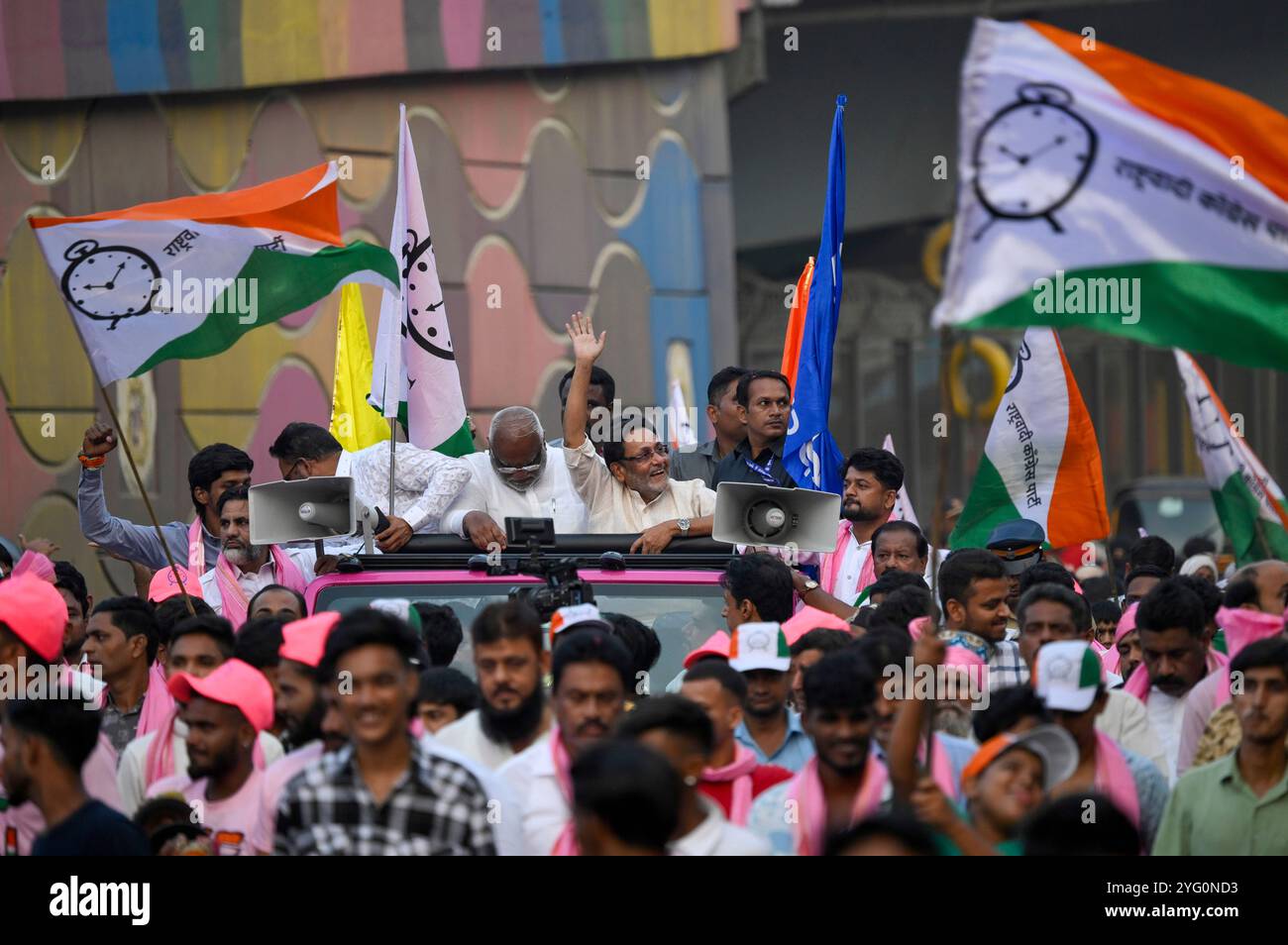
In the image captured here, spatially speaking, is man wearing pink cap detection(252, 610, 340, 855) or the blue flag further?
the blue flag

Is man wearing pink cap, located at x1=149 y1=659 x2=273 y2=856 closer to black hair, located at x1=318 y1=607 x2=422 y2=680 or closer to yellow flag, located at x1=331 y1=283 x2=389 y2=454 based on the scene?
black hair, located at x1=318 y1=607 x2=422 y2=680

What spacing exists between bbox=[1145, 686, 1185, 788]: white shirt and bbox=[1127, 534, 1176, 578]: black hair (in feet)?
8.66

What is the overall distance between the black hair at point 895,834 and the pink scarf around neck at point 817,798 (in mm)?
868

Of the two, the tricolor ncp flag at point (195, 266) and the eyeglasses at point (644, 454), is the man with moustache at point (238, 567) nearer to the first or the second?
the tricolor ncp flag at point (195, 266)

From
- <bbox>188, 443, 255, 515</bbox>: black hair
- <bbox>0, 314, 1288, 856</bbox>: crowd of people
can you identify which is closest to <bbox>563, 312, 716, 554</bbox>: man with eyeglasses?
<bbox>0, 314, 1288, 856</bbox>: crowd of people

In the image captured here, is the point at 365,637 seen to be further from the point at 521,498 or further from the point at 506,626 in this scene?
the point at 521,498

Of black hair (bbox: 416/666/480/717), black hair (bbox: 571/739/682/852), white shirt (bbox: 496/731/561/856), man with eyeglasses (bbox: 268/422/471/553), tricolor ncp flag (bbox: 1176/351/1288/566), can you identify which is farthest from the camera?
man with eyeglasses (bbox: 268/422/471/553)

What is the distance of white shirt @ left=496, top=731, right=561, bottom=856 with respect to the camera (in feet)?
16.8

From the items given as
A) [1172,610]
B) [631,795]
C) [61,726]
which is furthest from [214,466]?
[631,795]

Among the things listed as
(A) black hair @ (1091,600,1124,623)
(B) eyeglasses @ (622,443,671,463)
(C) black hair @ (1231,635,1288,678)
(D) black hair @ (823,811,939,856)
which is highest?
(B) eyeglasses @ (622,443,671,463)

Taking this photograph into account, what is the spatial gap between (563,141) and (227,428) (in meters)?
4.34

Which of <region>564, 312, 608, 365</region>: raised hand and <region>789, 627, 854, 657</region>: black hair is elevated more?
<region>564, 312, 608, 365</region>: raised hand

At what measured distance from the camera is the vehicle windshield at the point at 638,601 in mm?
7391
